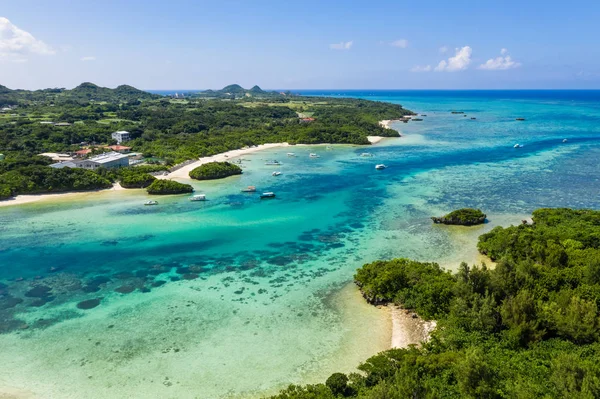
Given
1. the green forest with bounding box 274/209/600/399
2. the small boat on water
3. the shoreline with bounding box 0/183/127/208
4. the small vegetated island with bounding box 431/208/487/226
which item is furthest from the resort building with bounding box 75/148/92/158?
the green forest with bounding box 274/209/600/399

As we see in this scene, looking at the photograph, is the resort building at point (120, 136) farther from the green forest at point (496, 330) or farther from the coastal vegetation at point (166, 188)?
the green forest at point (496, 330)

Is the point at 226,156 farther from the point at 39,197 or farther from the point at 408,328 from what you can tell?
the point at 408,328

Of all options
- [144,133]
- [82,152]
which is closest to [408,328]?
[82,152]

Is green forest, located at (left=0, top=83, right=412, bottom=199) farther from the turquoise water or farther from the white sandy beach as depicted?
the white sandy beach

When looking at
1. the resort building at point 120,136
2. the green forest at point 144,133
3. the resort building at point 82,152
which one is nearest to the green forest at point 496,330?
the green forest at point 144,133

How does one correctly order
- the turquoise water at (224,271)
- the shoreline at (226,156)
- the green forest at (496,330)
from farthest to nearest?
the shoreline at (226,156)
the turquoise water at (224,271)
the green forest at (496,330)
